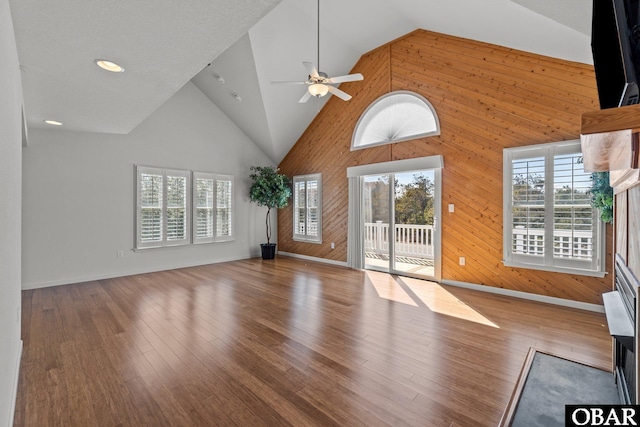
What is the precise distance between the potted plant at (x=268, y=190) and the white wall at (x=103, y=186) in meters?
0.73

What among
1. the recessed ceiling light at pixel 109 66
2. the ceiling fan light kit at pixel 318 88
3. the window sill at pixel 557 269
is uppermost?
the ceiling fan light kit at pixel 318 88

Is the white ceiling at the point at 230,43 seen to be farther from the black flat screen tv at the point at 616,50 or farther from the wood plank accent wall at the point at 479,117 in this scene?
the black flat screen tv at the point at 616,50

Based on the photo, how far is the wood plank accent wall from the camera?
12.3 ft

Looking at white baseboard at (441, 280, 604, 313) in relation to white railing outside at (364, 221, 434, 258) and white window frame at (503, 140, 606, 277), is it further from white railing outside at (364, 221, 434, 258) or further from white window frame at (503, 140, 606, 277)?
white railing outside at (364, 221, 434, 258)

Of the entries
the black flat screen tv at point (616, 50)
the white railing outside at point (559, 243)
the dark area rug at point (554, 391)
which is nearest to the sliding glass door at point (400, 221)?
the white railing outside at point (559, 243)

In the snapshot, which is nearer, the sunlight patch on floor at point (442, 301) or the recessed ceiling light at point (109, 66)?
the recessed ceiling light at point (109, 66)

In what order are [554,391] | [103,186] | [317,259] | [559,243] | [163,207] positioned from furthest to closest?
[317,259] → [163,207] → [103,186] → [559,243] → [554,391]

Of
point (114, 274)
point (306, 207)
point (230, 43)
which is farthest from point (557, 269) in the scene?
point (114, 274)

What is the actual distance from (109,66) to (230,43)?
1230 mm

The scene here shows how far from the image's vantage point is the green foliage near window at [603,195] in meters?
3.10

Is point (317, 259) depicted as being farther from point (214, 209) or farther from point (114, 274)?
point (114, 274)

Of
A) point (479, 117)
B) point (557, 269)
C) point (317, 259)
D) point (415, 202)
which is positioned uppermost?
point (479, 117)

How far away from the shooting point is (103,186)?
5.34m

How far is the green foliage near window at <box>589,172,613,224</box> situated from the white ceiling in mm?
1465
